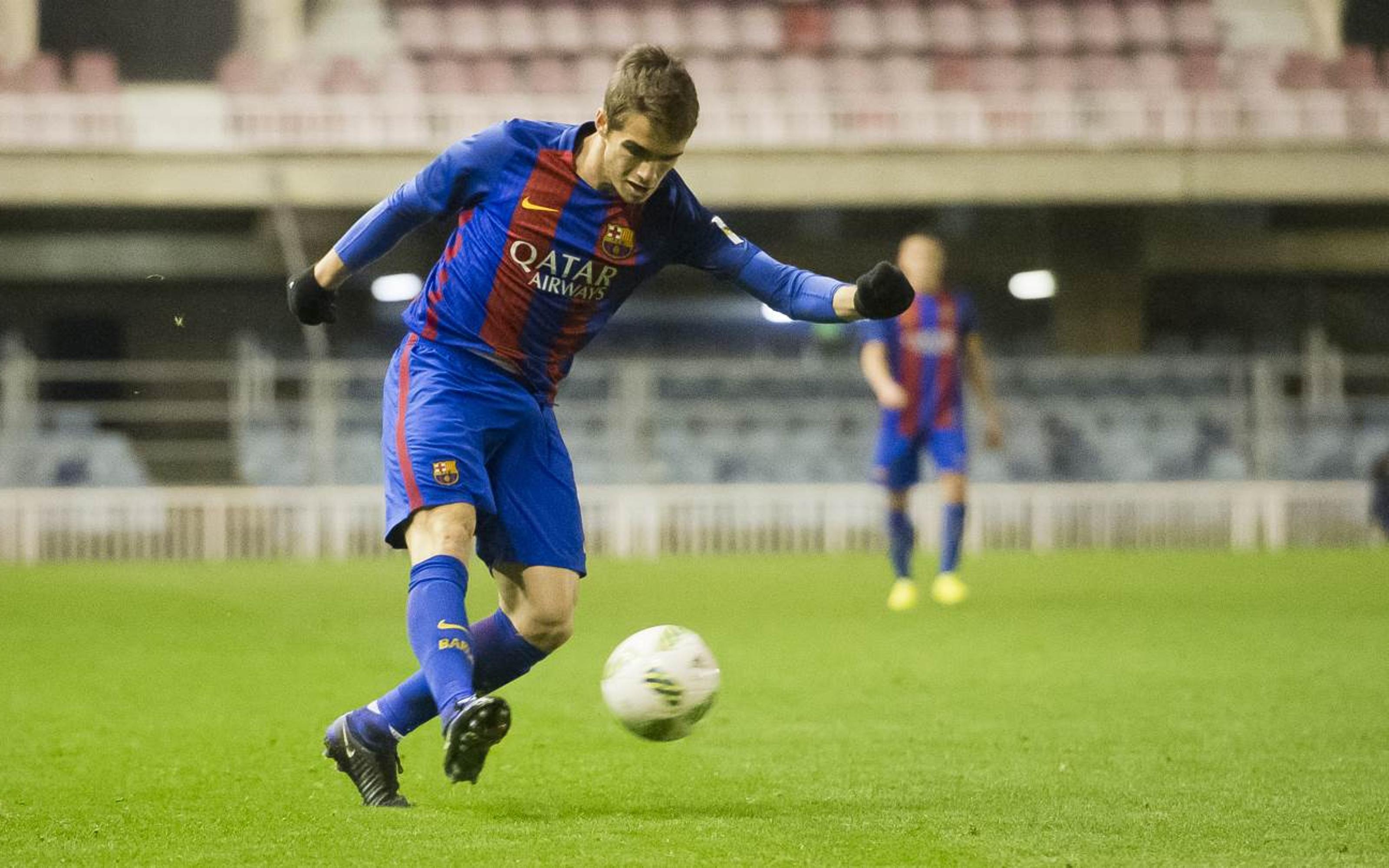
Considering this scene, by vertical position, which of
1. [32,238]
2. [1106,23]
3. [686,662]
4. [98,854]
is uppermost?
[1106,23]

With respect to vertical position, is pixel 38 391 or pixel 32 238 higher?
pixel 32 238

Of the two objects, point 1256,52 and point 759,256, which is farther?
point 1256,52

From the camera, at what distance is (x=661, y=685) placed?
4008 mm

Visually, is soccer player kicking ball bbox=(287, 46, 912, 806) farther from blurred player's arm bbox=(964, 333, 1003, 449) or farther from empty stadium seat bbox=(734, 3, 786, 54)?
empty stadium seat bbox=(734, 3, 786, 54)

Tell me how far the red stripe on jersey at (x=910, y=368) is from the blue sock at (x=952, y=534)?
50 centimetres

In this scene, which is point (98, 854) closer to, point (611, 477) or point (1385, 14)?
point (611, 477)

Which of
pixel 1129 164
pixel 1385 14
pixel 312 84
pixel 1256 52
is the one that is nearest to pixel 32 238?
pixel 312 84

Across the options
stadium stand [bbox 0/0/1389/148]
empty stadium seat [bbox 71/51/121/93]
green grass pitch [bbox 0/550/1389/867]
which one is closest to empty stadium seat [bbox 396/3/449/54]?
stadium stand [bbox 0/0/1389/148]

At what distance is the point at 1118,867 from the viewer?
11.1ft

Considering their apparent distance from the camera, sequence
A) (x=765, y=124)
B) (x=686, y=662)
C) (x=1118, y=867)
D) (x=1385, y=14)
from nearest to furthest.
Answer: (x=1118, y=867) → (x=686, y=662) → (x=765, y=124) → (x=1385, y=14)

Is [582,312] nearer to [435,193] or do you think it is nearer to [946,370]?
[435,193]

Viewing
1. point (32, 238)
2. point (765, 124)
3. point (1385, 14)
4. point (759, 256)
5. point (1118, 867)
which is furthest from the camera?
point (1385, 14)

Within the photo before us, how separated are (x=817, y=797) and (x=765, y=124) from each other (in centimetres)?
1504

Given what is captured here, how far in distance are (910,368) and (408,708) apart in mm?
6870
